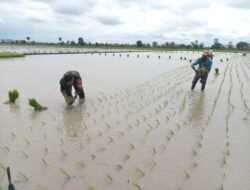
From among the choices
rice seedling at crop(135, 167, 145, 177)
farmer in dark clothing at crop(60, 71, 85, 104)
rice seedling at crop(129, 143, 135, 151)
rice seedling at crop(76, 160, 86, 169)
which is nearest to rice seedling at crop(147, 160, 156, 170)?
rice seedling at crop(135, 167, 145, 177)

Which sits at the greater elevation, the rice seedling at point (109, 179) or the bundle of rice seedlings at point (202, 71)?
the bundle of rice seedlings at point (202, 71)

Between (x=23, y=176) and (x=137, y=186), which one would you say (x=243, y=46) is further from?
(x=23, y=176)

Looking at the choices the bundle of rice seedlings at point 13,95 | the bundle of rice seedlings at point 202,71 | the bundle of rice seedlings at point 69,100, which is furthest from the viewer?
the bundle of rice seedlings at point 202,71

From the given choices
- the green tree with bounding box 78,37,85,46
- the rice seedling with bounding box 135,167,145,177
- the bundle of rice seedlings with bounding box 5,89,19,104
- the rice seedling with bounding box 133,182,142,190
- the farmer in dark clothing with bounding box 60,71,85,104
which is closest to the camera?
the rice seedling with bounding box 133,182,142,190

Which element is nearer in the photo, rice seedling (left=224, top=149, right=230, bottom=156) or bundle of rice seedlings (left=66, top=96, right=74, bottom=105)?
rice seedling (left=224, top=149, right=230, bottom=156)

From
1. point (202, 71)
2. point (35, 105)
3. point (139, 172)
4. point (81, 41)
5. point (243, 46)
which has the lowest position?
point (243, 46)

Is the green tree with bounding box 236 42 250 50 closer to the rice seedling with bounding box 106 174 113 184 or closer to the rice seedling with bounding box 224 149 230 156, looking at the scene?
the rice seedling with bounding box 224 149 230 156

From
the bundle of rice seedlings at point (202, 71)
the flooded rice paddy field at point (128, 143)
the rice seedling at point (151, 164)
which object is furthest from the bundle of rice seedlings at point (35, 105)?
the bundle of rice seedlings at point (202, 71)

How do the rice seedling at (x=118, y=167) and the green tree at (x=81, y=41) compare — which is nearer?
the rice seedling at (x=118, y=167)

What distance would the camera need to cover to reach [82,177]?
11.2 feet

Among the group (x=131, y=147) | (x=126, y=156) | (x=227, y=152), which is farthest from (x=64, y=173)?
(x=227, y=152)

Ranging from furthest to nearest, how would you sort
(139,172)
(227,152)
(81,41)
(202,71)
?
(81,41) → (202,71) → (227,152) → (139,172)

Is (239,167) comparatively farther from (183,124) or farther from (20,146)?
(20,146)

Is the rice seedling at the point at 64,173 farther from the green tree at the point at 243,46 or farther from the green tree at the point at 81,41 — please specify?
the green tree at the point at 243,46
